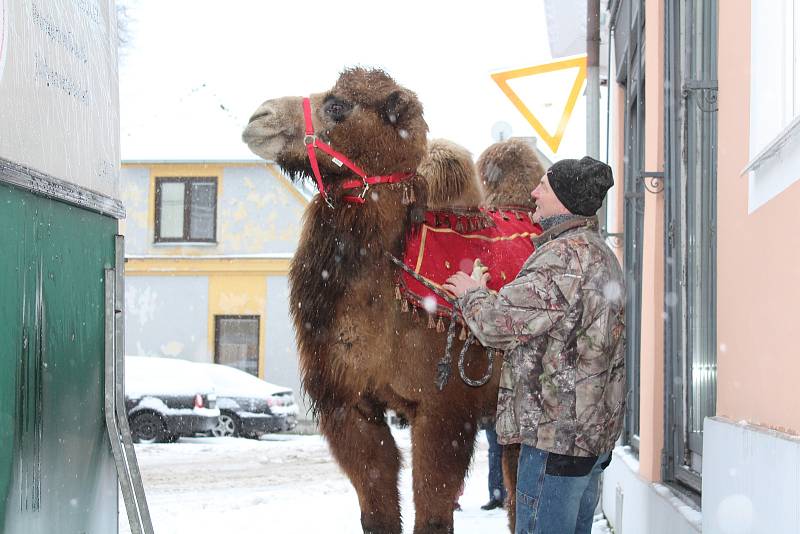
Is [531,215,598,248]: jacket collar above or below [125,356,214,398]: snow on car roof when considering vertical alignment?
above

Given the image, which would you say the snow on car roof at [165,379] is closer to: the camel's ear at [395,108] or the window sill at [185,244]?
the window sill at [185,244]

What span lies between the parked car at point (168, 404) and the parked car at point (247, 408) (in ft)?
1.15

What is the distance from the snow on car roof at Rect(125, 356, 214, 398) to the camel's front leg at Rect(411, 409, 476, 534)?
38.9 ft

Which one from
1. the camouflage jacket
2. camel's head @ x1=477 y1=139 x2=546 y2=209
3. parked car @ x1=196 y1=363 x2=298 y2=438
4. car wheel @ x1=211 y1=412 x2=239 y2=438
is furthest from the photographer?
parked car @ x1=196 y1=363 x2=298 y2=438

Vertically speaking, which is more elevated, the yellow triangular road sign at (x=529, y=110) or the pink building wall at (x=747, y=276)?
the yellow triangular road sign at (x=529, y=110)

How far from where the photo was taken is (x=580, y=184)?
10.4ft

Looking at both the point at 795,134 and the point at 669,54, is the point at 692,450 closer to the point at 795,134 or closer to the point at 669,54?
the point at 669,54

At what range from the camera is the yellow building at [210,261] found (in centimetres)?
2341

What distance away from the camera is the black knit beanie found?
10.4ft

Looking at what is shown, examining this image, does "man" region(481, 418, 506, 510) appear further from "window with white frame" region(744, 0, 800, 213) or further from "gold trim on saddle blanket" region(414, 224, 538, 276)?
"window with white frame" region(744, 0, 800, 213)

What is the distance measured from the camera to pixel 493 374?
13.6ft

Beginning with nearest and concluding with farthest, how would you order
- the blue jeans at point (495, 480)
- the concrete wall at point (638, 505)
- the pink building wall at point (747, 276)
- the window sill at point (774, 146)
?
1. the window sill at point (774, 146)
2. the pink building wall at point (747, 276)
3. the concrete wall at point (638, 505)
4. the blue jeans at point (495, 480)

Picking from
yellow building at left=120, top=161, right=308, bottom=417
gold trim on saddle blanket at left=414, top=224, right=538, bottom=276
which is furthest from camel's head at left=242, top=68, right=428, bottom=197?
yellow building at left=120, top=161, right=308, bottom=417

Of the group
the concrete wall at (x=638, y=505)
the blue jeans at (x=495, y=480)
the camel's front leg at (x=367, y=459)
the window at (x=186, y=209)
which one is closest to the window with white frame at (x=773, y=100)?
the concrete wall at (x=638, y=505)
